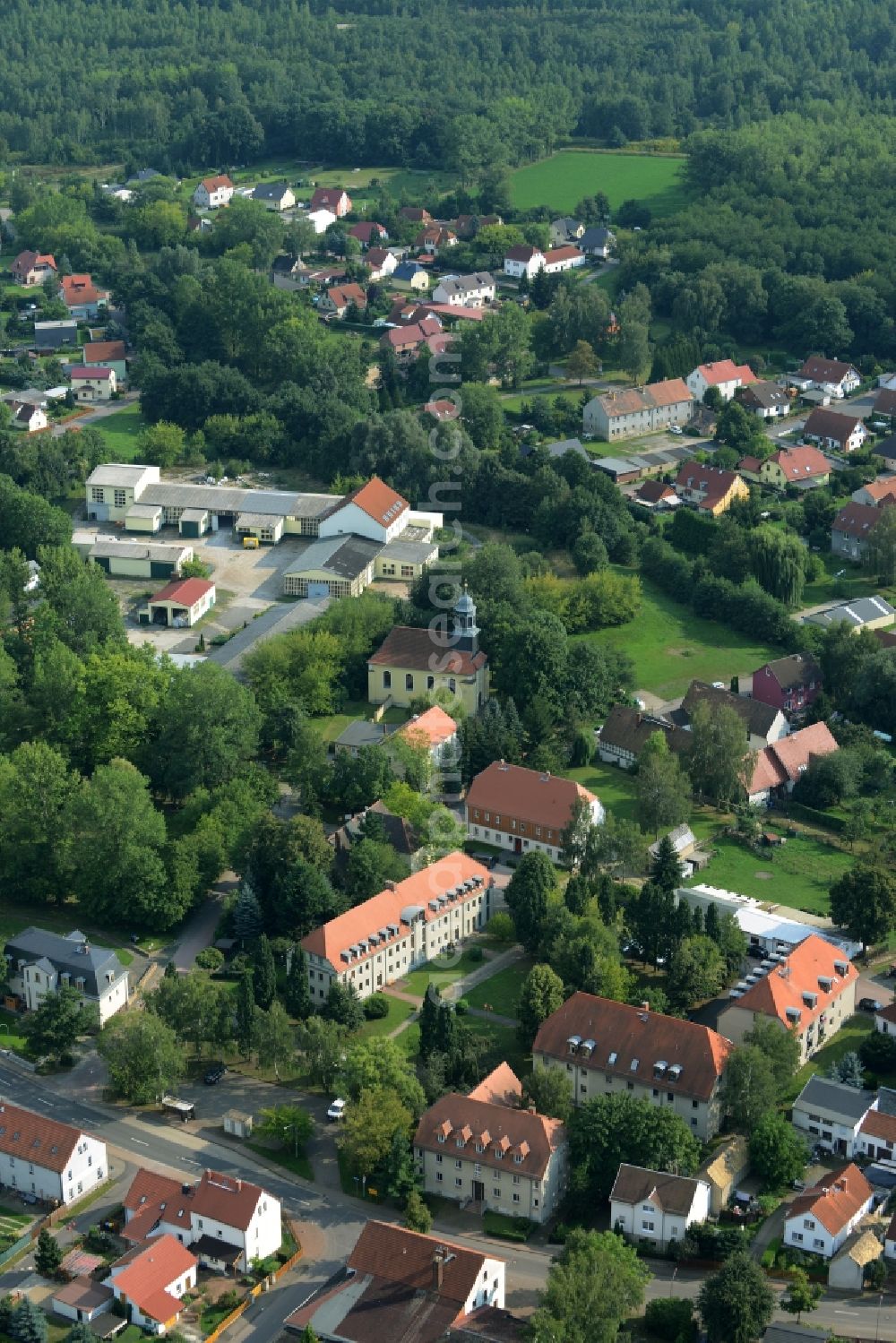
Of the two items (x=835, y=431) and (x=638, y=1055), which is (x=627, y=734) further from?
(x=835, y=431)

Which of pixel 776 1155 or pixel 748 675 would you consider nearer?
pixel 776 1155

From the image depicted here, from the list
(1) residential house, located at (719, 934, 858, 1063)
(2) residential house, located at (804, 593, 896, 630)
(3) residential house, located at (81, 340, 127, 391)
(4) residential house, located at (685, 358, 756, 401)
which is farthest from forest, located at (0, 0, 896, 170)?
(1) residential house, located at (719, 934, 858, 1063)

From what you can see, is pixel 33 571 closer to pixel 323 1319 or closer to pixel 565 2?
pixel 323 1319

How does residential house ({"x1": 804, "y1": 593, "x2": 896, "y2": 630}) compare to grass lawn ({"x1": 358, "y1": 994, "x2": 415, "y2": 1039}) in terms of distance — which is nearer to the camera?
grass lawn ({"x1": 358, "y1": 994, "x2": 415, "y2": 1039})

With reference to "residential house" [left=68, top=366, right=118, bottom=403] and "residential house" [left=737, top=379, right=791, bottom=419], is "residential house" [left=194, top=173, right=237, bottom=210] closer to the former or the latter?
"residential house" [left=68, top=366, right=118, bottom=403]

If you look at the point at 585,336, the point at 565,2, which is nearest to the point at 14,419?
the point at 585,336

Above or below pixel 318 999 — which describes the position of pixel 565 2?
above

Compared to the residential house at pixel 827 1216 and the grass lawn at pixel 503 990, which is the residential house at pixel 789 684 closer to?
the grass lawn at pixel 503 990
